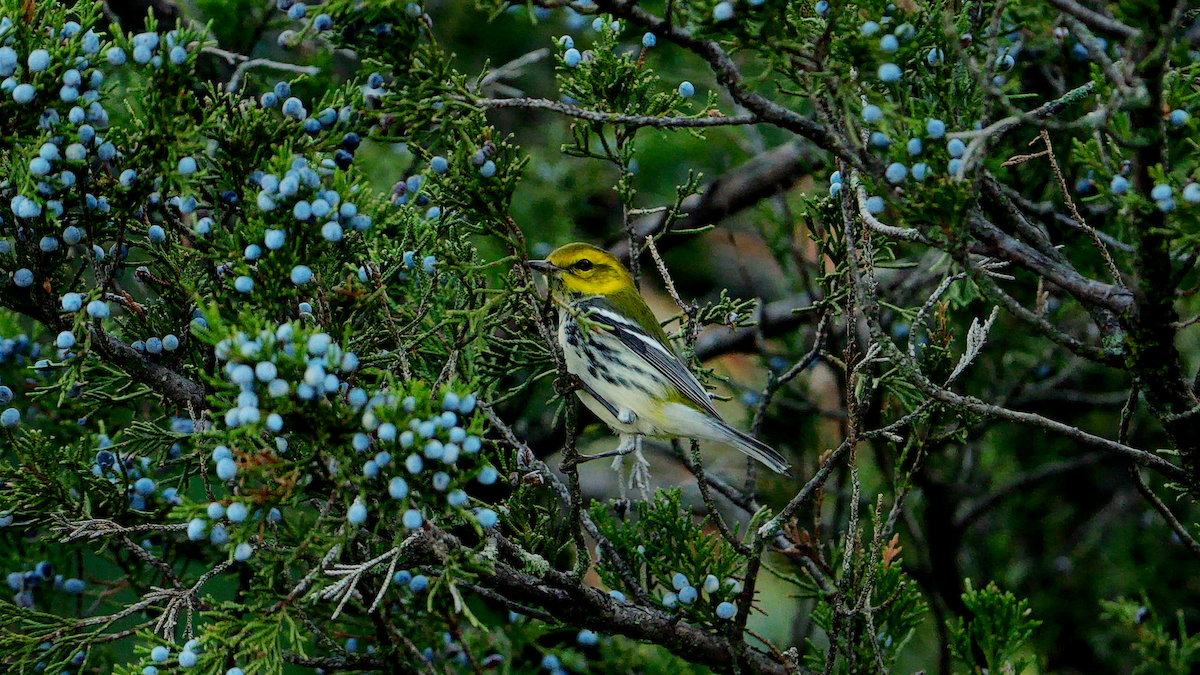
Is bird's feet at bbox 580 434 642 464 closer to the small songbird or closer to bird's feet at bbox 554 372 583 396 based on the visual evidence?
the small songbird

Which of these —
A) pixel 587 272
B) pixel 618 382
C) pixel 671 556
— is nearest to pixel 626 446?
pixel 618 382

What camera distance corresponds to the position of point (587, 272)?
3.42m

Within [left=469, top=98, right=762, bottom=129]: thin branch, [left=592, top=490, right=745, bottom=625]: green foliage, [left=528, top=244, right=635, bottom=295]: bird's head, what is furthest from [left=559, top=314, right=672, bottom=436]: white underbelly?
[left=469, top=98, right=762, bottom=129]: thin branch

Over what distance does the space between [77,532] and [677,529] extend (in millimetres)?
1240

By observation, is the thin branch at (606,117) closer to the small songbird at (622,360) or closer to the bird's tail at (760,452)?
the small songbird at (622,360)

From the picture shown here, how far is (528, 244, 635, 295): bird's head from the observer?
3.38 m

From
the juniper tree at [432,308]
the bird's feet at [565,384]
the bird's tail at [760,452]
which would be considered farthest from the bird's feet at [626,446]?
the bird's feet at [565,384]

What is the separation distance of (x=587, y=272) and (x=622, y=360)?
0.31 meters

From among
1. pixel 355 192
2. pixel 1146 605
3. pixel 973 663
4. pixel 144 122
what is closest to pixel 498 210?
pixel 355 192

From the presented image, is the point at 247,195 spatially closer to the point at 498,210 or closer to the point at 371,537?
the point at 498,210

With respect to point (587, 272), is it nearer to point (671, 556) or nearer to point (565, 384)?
point (671, 556)

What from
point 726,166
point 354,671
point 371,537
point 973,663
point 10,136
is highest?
point 726,166

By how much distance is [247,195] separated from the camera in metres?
2.03

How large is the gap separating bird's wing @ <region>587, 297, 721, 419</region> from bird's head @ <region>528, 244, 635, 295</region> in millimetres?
146
